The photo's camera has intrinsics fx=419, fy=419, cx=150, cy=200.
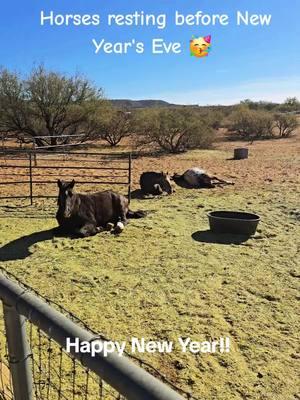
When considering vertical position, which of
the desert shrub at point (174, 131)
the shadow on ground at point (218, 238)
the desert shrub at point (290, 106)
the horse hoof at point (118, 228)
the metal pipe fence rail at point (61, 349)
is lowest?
the shadow on ground at point (218, 238)

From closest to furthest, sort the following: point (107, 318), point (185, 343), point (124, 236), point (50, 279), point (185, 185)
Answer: point (185, 343) → point (107, 318) → point (50, 279) → point (124, 236) → point (185, 185)

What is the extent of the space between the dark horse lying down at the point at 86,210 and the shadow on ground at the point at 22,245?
12.0 inches

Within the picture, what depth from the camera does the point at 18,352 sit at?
5.77 feet

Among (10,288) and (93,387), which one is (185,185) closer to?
Answer: (93,387)

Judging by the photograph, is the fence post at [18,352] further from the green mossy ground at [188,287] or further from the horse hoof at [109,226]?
the horse hoof at [109,226]

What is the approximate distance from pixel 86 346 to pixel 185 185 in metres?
10.9

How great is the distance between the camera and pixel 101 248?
6559 mm

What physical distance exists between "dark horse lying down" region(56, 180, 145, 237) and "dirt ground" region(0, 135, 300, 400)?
316 mm

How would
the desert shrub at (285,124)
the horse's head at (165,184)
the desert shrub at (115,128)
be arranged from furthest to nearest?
1. the desert shrub at (285,124)
2. the desert shrub at (115,128)
3. the horse's head at (165,184)

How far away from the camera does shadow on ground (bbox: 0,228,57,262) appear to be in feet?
20.2

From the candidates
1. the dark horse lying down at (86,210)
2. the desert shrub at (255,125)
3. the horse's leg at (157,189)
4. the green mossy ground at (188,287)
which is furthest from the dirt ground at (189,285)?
the desert shrub at (255,125)

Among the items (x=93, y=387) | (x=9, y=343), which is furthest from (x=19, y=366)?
(x=93, y=387)

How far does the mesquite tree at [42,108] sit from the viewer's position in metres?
22.2

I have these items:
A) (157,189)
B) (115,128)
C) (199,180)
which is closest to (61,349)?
(157,189)
